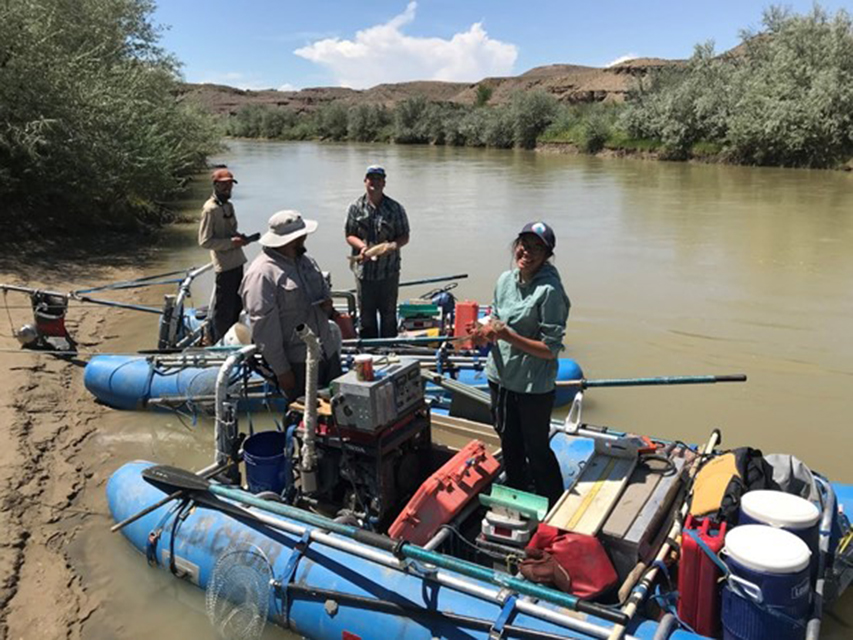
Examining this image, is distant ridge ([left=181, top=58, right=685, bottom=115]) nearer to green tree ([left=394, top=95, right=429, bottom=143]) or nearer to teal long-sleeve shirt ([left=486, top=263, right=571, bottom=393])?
green tree ([left=394, top=95, right=429, bottom=143])

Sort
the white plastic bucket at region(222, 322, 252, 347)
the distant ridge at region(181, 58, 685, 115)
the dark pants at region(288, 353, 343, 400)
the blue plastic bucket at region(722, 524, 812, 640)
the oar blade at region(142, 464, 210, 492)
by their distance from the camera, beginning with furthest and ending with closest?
the distant ridge at region(181, 58, 685, 115)
the white plastic bucket at region(222, 322, 252, 347)
the dark pants at region(288, 353, 343, 400)
the oar blade at region(142, 464, 210, 492)
the blue plastic bucket at region(722, 524, 812, 640)

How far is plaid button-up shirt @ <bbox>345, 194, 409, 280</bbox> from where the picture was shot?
255 inches

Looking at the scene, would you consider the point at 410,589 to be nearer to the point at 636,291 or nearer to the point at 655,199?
the point at 636,291

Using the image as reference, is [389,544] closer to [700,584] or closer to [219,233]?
[700,584]

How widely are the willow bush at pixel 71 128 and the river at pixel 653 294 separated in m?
1.84

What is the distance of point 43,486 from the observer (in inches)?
214

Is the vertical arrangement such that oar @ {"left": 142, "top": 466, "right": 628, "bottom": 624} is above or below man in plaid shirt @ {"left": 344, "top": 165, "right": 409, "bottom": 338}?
below

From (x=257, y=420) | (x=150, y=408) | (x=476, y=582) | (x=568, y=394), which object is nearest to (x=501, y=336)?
(x=476, y=582)

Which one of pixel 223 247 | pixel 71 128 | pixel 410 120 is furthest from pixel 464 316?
pixel 410 120

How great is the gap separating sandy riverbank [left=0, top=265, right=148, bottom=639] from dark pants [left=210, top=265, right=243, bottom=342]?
1468mm

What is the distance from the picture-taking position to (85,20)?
17547 millimetres

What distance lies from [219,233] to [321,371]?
2.73m

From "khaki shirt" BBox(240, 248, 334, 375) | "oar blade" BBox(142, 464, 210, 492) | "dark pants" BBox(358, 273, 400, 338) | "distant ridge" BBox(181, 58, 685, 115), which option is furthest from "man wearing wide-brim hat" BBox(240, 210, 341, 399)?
"distant ridge" BBox(181, 58, 685, 115)

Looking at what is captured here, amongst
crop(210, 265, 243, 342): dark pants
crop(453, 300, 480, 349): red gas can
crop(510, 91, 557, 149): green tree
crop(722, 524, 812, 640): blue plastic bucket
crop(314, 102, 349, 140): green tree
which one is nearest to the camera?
crop(722, 524, 812, 640): blue plastic bucket
